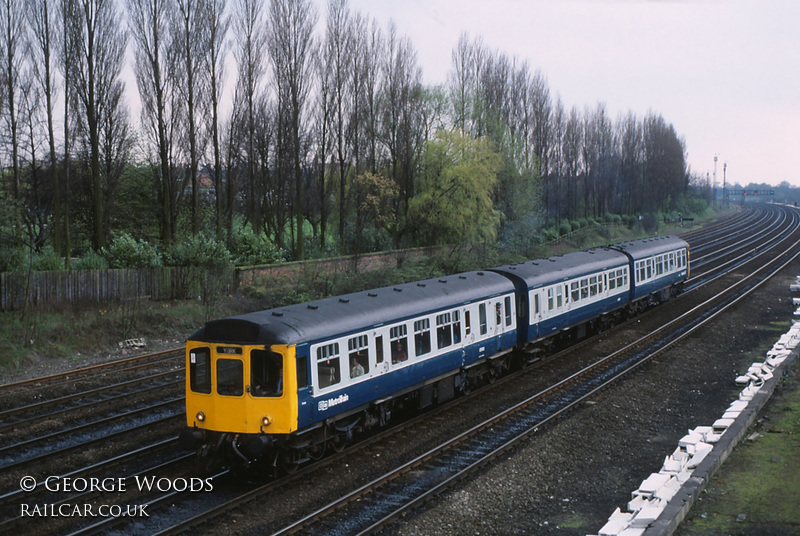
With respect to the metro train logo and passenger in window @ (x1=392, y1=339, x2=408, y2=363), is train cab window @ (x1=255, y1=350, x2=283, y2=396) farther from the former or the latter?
passenger in window @ (x1=392, y1=339, x2=408, y2=363)

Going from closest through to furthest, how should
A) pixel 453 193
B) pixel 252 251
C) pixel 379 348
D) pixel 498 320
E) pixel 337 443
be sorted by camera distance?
1. pixel 337 443
2. pixel 379 348
3. pixel 498 320
4. pixel 252 251
5. pixel 453 193

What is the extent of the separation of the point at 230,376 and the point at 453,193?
30910 mm

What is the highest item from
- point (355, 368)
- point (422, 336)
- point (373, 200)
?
point (373, 200)

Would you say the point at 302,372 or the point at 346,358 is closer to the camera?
the point at 302,372

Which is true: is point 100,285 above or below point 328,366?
above

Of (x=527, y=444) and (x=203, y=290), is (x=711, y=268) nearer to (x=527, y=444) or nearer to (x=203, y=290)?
(x=203, y=290)

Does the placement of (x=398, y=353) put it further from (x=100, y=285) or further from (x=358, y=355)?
(x=100, y=285)

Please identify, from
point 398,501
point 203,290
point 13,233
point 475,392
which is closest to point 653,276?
point 475,392

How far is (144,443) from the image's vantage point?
558 inches

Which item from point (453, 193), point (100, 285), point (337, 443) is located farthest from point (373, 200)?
point (337, 443)

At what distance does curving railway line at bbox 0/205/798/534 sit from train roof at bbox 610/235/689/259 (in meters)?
8.18

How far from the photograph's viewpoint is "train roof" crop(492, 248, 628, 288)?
20.9 meters

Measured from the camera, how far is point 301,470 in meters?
12.5

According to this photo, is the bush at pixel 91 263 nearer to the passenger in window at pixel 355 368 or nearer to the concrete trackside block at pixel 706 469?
the passenger in window at pixel 355 368
